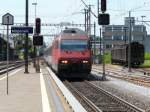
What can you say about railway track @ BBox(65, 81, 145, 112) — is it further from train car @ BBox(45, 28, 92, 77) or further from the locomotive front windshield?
the locomotive front windshield

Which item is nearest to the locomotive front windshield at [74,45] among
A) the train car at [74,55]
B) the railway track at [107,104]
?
the train car at [74,55]

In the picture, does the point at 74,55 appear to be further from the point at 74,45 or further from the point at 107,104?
the point at 107,104

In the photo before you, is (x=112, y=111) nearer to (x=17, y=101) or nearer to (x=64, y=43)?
(x=17, y=101)

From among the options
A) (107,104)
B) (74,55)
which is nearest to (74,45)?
(74,55)

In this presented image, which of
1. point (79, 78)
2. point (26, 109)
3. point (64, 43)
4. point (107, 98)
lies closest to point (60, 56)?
point (64, 43)

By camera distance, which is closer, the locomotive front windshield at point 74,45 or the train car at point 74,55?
the train car at point 74,55

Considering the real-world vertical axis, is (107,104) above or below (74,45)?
below

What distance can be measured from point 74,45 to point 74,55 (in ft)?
2.75

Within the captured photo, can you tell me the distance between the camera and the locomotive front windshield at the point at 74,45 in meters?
37.4

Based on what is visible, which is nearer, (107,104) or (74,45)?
(107,104)

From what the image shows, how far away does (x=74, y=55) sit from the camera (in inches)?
1462

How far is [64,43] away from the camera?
37.7 m

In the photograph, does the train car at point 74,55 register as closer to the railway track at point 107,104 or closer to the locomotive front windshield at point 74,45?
the locomotive front windshield at point 74,45

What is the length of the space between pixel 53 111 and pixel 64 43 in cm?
2196
